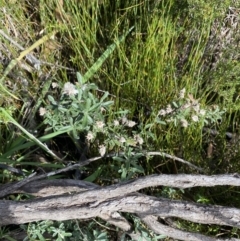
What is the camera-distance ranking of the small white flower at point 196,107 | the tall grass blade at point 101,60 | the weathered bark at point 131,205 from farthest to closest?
1. the tall grass blade at point 101,60
2. the small white flower at point 196,107
3. the weathered bark at point 131,205

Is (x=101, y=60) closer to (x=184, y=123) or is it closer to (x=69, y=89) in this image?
(x=69, y=89)

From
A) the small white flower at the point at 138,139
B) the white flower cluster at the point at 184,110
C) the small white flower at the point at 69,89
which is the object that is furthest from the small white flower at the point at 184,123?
the small white flower at the point at 69,89

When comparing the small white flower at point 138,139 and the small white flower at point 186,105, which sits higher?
the small white flower at point 186,105

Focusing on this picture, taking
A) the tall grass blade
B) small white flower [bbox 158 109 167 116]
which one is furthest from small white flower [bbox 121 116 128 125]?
the tall grass blade

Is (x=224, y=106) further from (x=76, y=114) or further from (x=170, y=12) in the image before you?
(x=76, y=114)

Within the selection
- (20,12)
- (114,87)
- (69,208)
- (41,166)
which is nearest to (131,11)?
(114,87)

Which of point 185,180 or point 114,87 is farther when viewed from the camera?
point 114,87

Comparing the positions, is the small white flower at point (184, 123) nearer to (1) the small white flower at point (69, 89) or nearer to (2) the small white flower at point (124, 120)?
(2) the small white flower at point (124, 120)

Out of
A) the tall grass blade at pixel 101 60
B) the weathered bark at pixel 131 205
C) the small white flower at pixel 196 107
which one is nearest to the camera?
the weathered bark at pixel 131 205

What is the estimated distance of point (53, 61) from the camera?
1742mm

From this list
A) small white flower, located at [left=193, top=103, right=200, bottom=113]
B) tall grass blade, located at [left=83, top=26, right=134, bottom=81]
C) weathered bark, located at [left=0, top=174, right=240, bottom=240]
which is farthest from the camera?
tall grass blade, located at [left=83, top=26, right=134, bottom=81]

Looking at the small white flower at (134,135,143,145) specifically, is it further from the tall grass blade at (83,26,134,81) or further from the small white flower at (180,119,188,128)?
the tall grass blade at (83,26,134,81)

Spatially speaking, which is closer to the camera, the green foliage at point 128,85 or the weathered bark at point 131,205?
the weathered bark at point 131,205

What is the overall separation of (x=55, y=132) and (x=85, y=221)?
355 mm
